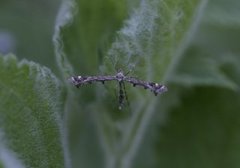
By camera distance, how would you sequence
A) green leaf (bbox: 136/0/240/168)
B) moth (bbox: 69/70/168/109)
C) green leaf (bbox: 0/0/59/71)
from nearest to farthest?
moth (bbox: 69/70/168/109) → green leaf (bbox: 136/0/240/168) → green leaf (bbox: 0/0/59/71)

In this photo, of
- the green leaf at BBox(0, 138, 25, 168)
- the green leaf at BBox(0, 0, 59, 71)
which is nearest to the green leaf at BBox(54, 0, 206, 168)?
the green leaf at BBox(0, 138, 25, 168)

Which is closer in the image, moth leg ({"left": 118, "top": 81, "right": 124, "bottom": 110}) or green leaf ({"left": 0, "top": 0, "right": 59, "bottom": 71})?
moth leg ({"left": 118, "top": 81, "right": 124, "bottom": 110})

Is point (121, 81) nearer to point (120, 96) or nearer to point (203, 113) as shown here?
point (120, 96)

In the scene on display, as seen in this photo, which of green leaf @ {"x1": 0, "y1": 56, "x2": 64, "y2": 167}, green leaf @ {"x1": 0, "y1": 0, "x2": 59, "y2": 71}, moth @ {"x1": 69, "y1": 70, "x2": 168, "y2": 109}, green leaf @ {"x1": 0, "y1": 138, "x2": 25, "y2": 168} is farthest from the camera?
green leaf @ {"x1": 0, "y1": 0, "x2": 59, "y2": 71}

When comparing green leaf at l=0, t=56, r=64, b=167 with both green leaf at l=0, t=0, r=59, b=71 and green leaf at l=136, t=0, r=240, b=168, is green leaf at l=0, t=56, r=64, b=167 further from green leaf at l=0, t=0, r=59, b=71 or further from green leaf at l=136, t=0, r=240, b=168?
green leaf at l=0, t=0, r=59, b=71

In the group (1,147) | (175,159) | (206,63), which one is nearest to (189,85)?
(206,63)

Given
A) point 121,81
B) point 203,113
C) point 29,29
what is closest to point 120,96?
point 121,81
